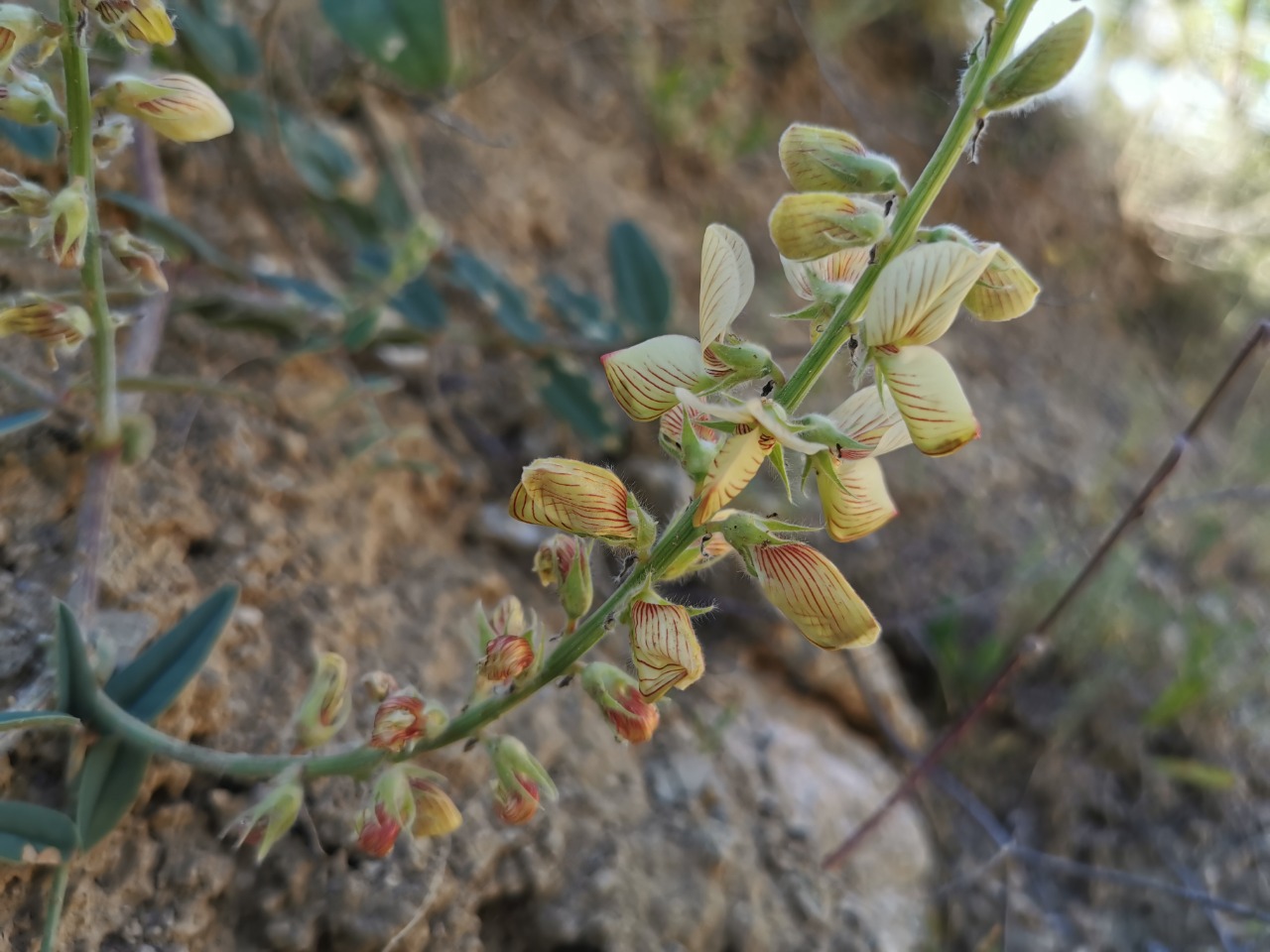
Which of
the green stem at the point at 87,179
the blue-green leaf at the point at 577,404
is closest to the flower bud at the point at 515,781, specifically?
the green stem at the point at 87,179

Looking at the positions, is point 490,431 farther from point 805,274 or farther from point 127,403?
point 805,274

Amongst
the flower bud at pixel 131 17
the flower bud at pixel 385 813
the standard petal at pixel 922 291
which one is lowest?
the flower bud at pixel 385 813

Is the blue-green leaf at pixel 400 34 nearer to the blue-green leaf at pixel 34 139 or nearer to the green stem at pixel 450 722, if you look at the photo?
the blue-green leaf at pixel 34 139

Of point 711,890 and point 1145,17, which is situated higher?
point 1145,17

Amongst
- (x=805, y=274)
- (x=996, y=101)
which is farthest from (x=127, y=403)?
(x=996, y=101)

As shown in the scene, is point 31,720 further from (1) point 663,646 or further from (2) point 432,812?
(1) point 663,646

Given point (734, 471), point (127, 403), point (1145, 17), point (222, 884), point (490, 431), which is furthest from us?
point (1145, 17)
